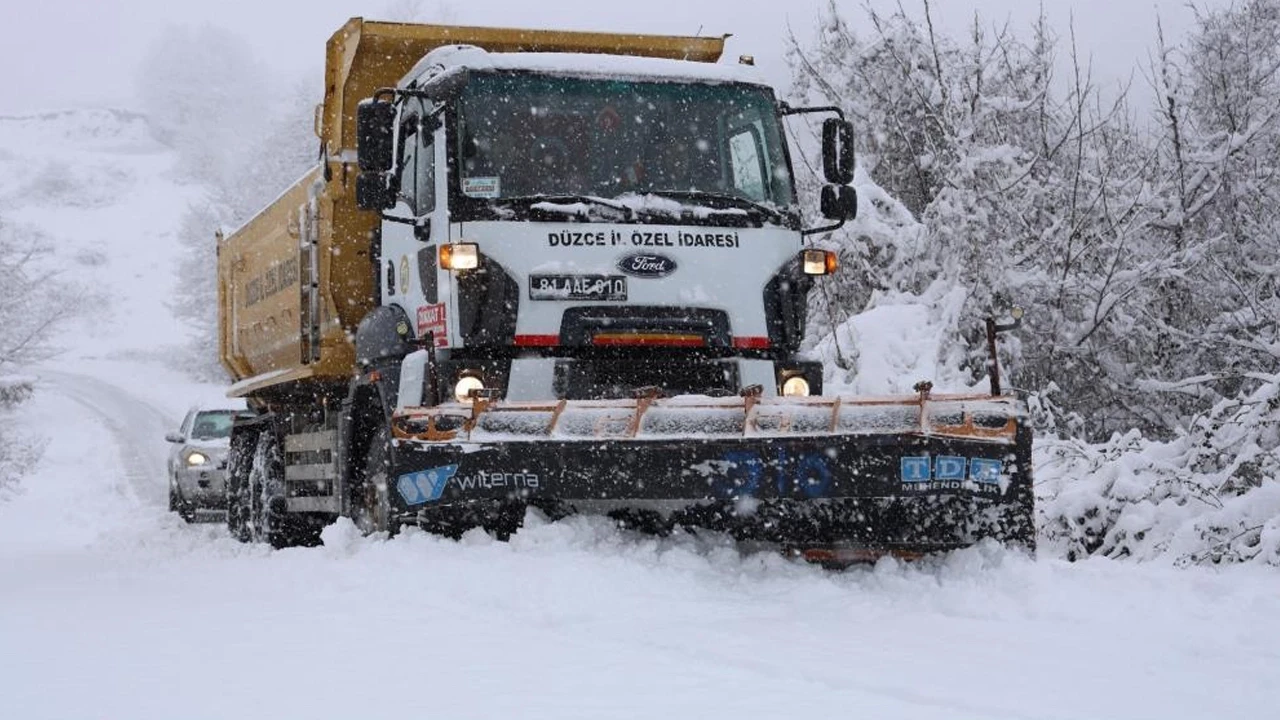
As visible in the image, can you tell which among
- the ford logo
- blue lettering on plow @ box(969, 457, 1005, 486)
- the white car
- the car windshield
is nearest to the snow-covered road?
blue lettering on plow @ box(969, 457, 1005, 486)

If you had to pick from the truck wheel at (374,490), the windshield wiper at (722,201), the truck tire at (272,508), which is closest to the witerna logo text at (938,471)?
the windshield wiper at (722,201)

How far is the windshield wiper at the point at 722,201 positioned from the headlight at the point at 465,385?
1.42 meters

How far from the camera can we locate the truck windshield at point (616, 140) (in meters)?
8.19

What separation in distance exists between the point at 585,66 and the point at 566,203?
3.04 feet

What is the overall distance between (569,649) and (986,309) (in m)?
7.57

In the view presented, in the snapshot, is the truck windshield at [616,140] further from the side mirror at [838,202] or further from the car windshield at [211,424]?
the car windshield at [211,424]

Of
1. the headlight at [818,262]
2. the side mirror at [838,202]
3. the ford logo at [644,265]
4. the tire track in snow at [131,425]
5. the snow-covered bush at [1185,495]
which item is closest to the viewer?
the snow-covered bush at [1185,495]

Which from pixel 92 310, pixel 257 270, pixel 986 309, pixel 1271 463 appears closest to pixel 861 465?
pixel 1271 463

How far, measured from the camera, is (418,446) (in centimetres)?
727

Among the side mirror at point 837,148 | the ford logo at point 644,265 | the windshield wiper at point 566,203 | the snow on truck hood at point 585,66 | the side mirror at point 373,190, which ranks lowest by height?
the ford logo at point 644,265

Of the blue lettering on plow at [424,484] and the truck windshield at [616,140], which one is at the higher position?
the truck windshield at [616,140]

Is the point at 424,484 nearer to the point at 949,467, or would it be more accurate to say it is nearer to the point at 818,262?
the point at 949,467

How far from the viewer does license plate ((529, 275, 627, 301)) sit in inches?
314

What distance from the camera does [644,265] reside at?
26.7 feet
